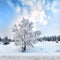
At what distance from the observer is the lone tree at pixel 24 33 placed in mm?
12992

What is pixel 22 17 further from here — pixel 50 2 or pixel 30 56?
pixel 30 56

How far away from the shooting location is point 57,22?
12258mm

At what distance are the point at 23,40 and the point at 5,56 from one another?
27.3ft

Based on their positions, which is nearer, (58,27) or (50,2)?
(50,2)

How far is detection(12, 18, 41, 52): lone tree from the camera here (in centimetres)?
1299

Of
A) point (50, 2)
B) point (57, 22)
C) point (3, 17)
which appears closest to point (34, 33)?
point (57, 22)

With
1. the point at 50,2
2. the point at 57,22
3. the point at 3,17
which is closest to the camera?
the point at 50,2

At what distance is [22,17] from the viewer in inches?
510

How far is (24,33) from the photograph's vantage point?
1309 cm

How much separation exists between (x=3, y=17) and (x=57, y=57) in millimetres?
7454

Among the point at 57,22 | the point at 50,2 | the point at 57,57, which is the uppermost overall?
the point at 50,2

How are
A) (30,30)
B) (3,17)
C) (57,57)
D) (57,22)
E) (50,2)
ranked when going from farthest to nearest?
(30,30) < (57,22) < (3,17) < (50,2) < (57,57)

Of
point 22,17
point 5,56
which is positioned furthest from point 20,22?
point 5,56

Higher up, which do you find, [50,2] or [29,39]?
[50,2]
